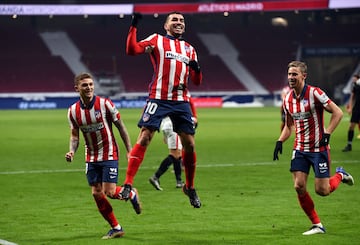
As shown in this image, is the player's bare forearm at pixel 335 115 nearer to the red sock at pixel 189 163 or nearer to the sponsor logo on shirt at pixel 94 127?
the red sock at pixel 189 163

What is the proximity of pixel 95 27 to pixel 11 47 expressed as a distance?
7339 millimetres

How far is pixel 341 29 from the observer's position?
70.5 m

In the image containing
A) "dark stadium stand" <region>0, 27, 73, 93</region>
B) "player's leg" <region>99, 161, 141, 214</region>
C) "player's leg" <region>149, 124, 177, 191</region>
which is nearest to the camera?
"player's leg" <region>99, 161, 141, 214</region>

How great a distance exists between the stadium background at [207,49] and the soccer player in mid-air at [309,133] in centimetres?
5147

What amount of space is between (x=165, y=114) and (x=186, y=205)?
8.33ft

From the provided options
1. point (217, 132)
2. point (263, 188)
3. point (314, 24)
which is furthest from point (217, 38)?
point (263, 188)

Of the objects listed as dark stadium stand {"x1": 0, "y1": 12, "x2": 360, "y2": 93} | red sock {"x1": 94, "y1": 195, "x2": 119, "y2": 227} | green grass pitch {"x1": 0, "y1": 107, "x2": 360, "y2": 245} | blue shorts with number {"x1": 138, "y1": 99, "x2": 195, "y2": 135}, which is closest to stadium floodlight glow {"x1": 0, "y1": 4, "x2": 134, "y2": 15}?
dark stadium stand {"x1": 0, "y1": 12, "x2": 360, "y2": 93}

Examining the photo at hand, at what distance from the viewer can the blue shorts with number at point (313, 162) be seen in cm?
1063

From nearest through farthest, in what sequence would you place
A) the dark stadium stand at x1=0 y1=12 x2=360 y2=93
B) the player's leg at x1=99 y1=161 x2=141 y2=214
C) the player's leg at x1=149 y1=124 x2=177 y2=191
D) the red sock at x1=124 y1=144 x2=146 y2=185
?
the player's leg at x1=99 y1=161 x2=141 y2=214 < the red sock at x1=124 y1=144 x2=146 y2=185 < the player's leg at x1=149 y1=124 x2=177 y2=191 < the dark stadium stand at x1=0 y1=12 x2=360 y2=93

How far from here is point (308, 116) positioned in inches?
420

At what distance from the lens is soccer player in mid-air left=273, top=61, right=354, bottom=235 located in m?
10.5

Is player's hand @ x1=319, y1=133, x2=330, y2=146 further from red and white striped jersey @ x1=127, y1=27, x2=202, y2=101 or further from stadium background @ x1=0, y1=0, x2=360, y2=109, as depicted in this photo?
stadium background @ x1=0, y1=0, x2=360, y2=109

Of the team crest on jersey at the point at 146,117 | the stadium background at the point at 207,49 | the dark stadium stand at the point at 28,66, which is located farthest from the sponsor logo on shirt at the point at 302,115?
the dark stadium stand at the point at 28,66

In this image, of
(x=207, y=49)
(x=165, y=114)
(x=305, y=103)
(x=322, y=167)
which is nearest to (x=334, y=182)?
(x=322, y=167)
